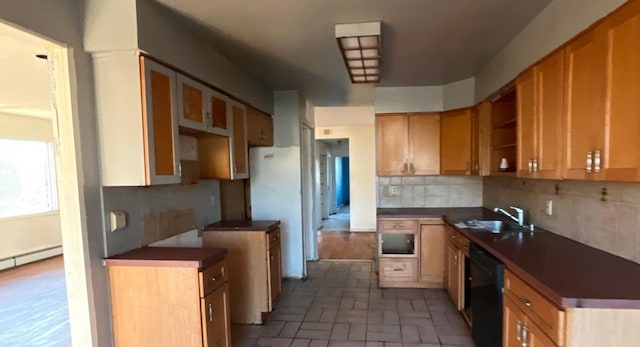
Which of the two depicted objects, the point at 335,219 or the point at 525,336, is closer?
the point at 525,336

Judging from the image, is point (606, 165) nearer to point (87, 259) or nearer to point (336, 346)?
point (336, 346)

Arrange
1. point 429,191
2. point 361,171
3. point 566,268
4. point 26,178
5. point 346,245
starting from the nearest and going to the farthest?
point 566,268
point 429,191
point 26,178
point 346,245
point 361,171

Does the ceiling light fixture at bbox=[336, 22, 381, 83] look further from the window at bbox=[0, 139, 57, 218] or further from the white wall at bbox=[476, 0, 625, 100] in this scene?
the window at bbox=[0, 139, 57, 218]

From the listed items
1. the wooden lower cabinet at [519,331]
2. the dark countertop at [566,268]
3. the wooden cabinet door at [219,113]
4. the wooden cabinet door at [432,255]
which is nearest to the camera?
the dark countertop at [566,268]

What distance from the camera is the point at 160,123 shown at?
2002 millimetres

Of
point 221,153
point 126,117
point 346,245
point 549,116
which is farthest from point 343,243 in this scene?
point 126,117

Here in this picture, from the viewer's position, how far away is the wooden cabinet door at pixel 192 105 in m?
2.22

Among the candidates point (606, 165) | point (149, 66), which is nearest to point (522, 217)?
point (606, 165)

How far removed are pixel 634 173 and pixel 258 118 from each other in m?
3.18

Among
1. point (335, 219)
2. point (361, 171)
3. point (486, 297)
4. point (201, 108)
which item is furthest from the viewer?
point (335, 219)

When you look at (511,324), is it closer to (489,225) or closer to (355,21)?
(489,225)

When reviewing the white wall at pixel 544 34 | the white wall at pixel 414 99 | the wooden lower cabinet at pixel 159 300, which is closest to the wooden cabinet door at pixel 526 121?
the white wall at pixel 544 34

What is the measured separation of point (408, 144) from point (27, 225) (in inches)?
245

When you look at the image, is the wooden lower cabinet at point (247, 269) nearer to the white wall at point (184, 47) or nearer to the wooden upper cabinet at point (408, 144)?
the white wall at point (184, 47)
